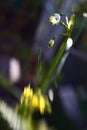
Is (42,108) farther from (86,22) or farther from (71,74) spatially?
(71,74)

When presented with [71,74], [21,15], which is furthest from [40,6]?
[71,74]

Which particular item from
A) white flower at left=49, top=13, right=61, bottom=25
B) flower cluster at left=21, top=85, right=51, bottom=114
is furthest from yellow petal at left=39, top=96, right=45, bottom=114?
white flower at left=49, top=13, right=61, bottom=25

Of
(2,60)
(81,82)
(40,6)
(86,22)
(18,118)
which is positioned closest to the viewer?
(18,118)

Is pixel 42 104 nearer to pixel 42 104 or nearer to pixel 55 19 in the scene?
pixel 42 104

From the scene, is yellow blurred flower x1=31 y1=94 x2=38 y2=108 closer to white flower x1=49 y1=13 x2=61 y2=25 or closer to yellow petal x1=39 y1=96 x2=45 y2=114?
yellow petal x1=39 y1=96 x2=45 y2=114

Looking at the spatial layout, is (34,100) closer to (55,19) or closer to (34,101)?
(34,101)

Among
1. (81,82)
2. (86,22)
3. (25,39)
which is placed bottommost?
(86,22)

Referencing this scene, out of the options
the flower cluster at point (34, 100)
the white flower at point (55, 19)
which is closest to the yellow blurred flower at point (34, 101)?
the flower cluster at point (34, 100)

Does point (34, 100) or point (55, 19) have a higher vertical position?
point (55, 19)

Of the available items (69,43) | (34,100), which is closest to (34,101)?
(34,100)

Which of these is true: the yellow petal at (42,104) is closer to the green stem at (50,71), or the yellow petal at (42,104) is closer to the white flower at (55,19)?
the green stem at (50,71)

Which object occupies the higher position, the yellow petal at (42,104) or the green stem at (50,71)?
the green stem at (50,71)
